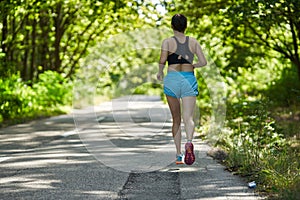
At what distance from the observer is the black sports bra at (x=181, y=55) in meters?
7.09

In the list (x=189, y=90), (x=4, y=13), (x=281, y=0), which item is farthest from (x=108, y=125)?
(x=189, y=90)

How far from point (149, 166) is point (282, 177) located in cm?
211

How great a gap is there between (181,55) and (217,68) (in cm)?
1435

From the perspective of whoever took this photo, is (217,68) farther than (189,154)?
Yes

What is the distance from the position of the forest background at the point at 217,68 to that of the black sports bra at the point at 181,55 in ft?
5.04

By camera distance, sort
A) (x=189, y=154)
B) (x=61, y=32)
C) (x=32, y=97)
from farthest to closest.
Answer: (x=61, y=32), (x=32, y=97), (x=189, y=154)

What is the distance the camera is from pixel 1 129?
13414 millimetres

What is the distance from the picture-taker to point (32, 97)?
1917 centimetres

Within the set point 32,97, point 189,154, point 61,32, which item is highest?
point 61,32

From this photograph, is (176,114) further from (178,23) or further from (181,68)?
(178,23)

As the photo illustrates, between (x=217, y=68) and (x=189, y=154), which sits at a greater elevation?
(x=217, y=68)

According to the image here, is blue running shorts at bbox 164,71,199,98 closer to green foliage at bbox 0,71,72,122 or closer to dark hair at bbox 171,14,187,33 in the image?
dark hair at bbox 171,14,187,33

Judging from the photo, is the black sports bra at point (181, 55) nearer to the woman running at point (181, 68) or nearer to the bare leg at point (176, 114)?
the woman running at point (181, 68)

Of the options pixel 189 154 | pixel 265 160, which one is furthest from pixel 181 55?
pixel 265 160
